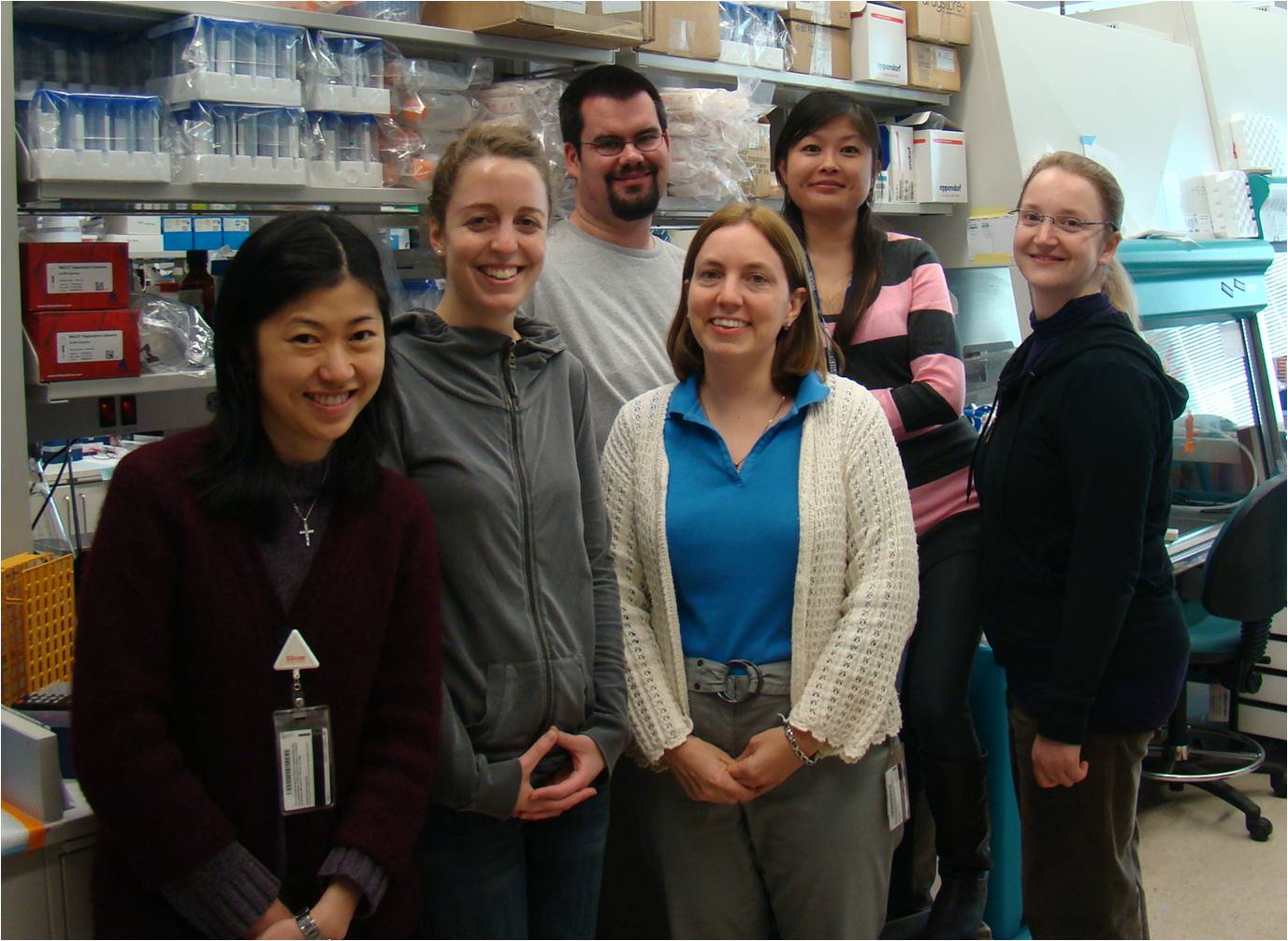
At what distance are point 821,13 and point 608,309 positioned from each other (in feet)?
5.51

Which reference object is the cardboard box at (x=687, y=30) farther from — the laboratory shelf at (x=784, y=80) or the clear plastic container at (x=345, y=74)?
the clear plastic container at (x=345, y=74)

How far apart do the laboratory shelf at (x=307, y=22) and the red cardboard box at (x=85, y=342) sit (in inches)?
21.0

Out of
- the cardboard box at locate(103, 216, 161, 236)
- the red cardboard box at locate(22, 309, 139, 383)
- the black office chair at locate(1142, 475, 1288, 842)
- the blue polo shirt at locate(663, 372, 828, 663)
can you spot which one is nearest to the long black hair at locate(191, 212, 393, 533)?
the blue polo shirt at locate(663, 372, 828, 663)

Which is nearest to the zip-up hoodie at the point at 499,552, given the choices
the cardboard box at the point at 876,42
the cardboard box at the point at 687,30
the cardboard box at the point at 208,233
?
the cardboard box at the point at 687,30

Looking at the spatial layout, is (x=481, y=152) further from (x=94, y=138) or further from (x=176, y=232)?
(x=176, y=232)

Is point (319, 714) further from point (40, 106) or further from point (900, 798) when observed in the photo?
point (40, 106)

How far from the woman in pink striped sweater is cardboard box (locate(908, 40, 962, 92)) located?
1.45 m

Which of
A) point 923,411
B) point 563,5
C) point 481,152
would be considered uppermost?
point 563,5

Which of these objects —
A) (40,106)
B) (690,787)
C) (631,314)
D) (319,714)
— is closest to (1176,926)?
(690,787)

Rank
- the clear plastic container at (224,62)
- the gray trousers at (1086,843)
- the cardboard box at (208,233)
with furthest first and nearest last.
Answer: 1. the cardboard box at (208,233)
2. the clear plastic container at (224,62)
3. the gray trousers at (1086,843)

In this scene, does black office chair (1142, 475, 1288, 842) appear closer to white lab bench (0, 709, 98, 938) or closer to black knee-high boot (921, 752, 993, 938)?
black knee-high boot (921, 752, 993, 938)

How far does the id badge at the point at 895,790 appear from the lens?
1813 mm

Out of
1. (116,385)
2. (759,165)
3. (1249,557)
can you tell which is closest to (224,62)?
(116,385)

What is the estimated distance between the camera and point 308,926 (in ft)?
4.35
